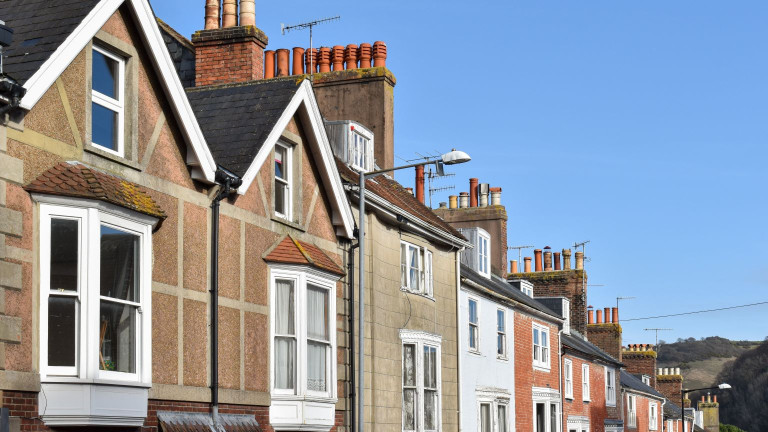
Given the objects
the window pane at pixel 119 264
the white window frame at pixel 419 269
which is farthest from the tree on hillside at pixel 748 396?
the window pane at pixel 119 264

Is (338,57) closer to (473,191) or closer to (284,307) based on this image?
(284,307)

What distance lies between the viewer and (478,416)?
106ft

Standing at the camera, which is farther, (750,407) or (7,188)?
(750,407)

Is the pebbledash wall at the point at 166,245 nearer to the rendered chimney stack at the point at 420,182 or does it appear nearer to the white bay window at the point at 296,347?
the white bay window at the point at 296,347

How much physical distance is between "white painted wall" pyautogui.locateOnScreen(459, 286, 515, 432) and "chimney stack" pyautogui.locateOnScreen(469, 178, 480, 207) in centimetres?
916

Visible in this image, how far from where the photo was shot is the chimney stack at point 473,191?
44.6 metres

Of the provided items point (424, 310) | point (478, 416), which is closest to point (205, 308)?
point (424, 310)

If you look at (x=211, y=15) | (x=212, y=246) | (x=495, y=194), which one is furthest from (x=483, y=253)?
(x=212, y=246)

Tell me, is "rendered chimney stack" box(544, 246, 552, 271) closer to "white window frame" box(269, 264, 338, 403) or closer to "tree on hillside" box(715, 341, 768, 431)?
"white window frame" box(269, 264, 338, 403)

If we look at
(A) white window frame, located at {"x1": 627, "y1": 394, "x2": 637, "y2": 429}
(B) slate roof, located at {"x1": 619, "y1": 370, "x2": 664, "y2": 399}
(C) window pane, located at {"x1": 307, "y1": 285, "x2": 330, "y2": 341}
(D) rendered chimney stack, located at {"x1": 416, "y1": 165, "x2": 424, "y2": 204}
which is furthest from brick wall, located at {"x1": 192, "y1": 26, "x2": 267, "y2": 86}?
(A) white window frame, located at {"x1": 627, "y1": 394, "x2": 637, "y2": 429}

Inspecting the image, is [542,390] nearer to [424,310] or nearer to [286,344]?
[424,310]

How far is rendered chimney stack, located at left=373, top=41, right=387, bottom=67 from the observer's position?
30.3 m

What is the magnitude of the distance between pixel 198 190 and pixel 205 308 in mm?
1854

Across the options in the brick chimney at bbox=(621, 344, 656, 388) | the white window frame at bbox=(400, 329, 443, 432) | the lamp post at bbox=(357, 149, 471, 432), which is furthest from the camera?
the brick chimney at bbox=(621, 344, 656, 388)
